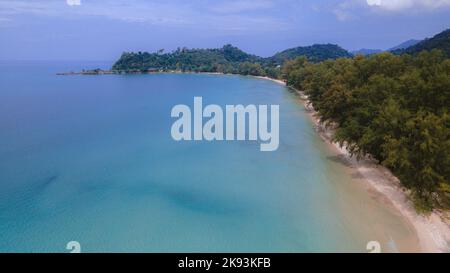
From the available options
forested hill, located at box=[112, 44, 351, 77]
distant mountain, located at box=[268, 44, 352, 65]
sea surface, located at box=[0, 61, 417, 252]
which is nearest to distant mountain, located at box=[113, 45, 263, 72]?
forested hill, located at box=[112, 44, 351, 77]

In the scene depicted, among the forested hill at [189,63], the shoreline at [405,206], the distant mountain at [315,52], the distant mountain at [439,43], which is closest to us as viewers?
the shoreline at [405,206]

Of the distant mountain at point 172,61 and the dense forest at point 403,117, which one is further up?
the distant mountain at point 172,61

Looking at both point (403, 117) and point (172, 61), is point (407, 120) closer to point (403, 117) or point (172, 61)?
point (403, 117)

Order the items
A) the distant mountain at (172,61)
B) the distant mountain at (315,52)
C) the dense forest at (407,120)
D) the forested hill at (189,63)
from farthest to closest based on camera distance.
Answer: the distant mountain at (315,52) → the distant mountain at (172,61) → the forested hill at (189,63) → the dense forest at (407,120)

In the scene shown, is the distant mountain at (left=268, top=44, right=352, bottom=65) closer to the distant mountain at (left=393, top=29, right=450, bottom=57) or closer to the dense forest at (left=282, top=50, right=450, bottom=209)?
the distant mountain at (left=393, top=29, right=450, bottom=57)

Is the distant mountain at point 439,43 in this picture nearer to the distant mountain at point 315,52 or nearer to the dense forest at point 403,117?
the dense forest at point 403,117

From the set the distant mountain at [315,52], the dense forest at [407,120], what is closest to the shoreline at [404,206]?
the dense forest at [407,120]
